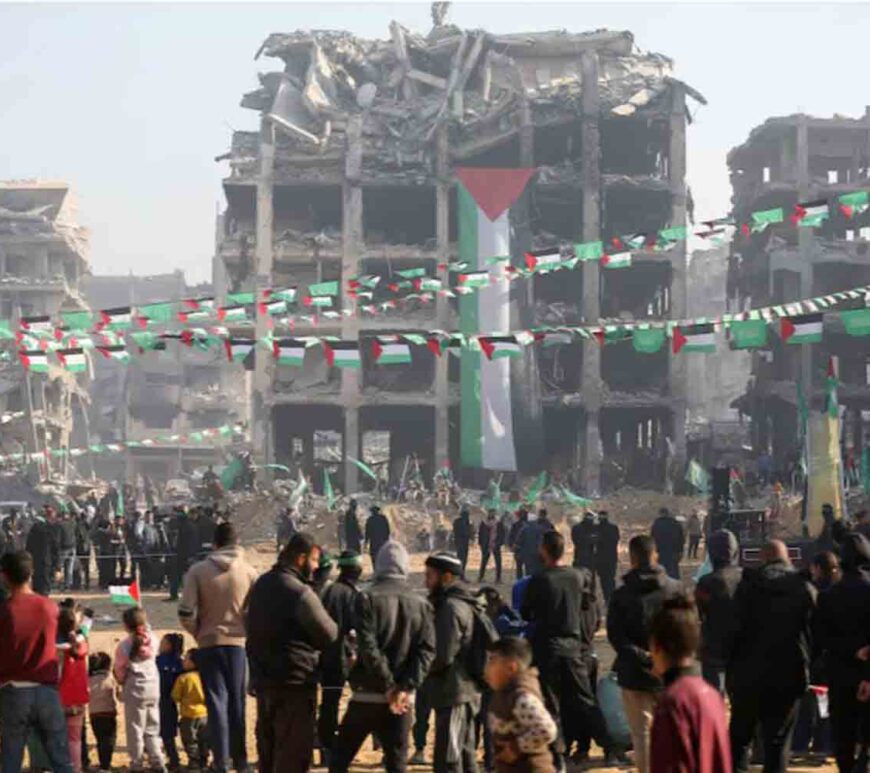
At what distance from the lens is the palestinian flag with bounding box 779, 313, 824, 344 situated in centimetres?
2805

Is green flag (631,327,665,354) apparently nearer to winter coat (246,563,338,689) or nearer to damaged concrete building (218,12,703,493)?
damaged concrete building (218,12,703,493)

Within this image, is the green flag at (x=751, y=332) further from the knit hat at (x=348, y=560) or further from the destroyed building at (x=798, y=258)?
the knit hat at (x=348, y=560)

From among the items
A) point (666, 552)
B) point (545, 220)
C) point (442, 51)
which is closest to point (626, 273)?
point (545, 220)

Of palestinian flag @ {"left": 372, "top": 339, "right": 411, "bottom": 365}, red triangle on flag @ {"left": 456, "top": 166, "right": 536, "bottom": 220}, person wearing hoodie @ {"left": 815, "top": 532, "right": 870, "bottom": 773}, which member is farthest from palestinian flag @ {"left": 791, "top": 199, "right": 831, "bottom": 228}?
red triangle on flag @ {"left": 456, "top": 166, "right": 536, "bottom": 220}

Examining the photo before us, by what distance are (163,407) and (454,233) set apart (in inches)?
1315

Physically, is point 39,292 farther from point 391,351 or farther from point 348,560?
point 348,560

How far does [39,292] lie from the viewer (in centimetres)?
7425

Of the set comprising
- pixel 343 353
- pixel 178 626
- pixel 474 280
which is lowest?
pixel 178 626

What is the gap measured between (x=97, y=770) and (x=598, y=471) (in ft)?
140

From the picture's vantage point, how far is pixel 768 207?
59.4 meters

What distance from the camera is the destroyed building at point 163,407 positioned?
3191 inches

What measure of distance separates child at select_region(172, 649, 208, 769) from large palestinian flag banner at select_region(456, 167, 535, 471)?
4054 cm

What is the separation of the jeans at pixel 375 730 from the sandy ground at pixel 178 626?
2.87m

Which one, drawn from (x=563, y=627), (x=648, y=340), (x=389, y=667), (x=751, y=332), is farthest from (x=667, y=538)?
(x=648, y=340)
